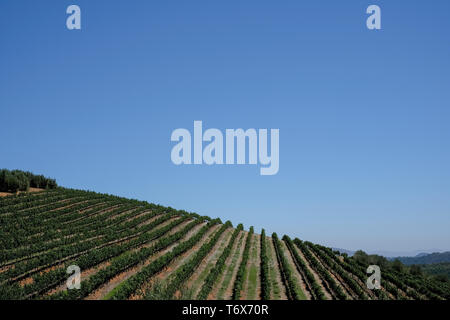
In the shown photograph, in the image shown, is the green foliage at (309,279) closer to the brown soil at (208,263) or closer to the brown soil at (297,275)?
the brown soil at (297,275)

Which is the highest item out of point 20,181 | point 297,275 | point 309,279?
point 20,181

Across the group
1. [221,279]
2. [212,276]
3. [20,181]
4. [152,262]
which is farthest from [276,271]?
[20,181]

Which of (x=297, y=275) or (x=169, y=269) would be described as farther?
(x=297, y=275)

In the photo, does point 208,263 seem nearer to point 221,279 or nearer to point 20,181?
point 221,279

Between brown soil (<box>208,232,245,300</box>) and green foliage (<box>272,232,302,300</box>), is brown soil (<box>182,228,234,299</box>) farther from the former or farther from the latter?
green foliage (<box>272,232,302,300</box>)

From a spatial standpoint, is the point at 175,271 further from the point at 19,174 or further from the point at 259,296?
the point at 19,174

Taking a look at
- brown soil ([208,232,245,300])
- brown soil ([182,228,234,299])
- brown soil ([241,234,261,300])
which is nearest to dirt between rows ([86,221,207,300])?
brown soil ([182,228,234,299])

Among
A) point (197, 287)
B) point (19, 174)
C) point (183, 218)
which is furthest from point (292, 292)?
point (19, 174)

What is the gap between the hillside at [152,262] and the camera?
27.5 meters

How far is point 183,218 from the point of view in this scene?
57.9 m

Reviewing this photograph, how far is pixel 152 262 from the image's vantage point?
3400cm

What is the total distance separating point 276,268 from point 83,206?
127 ft

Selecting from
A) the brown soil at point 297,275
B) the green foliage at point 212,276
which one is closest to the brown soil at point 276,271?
the brown soil at point 297,275

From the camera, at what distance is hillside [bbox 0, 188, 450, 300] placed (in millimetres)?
27516
